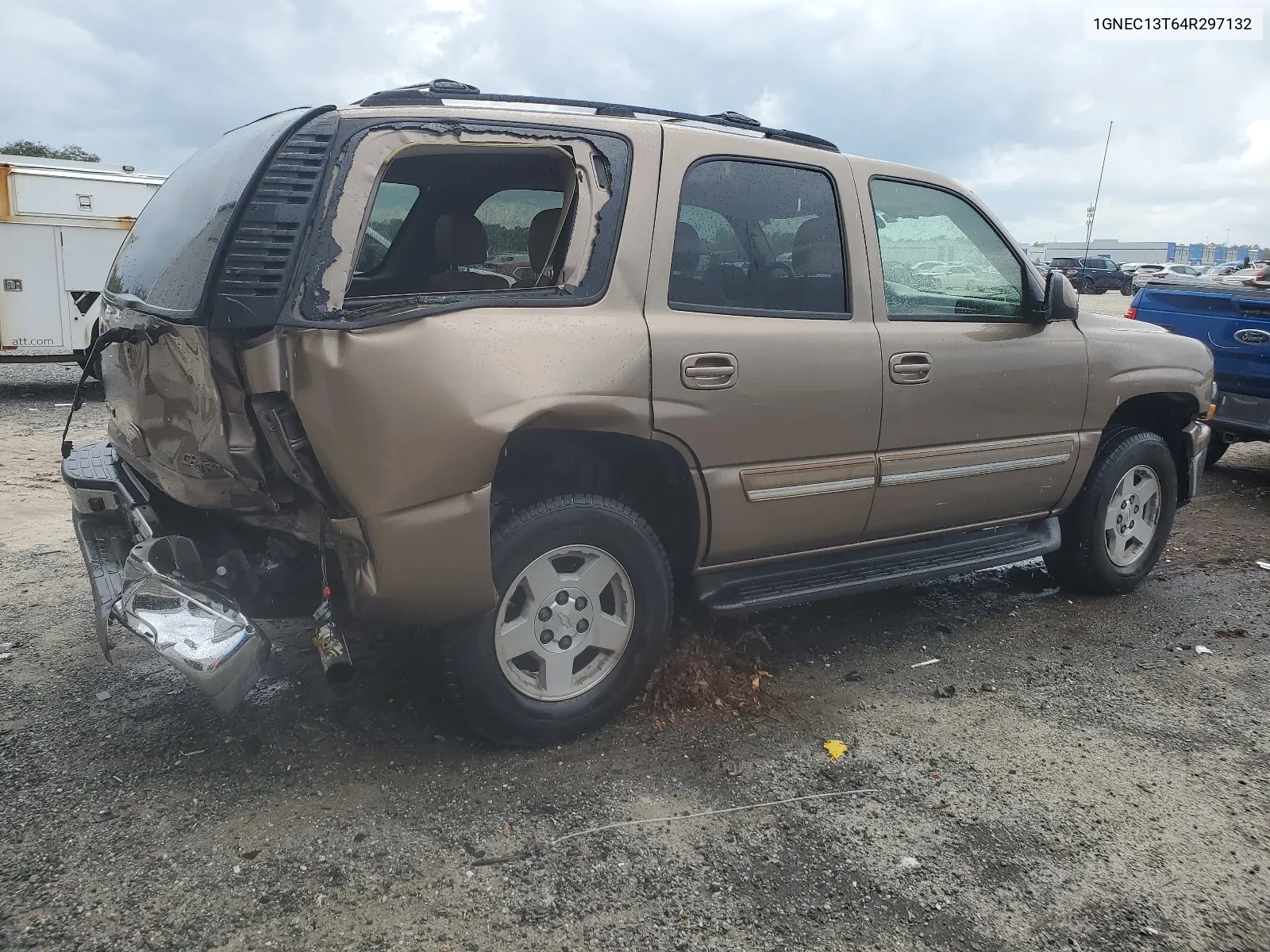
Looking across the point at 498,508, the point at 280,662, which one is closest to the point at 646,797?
the point at 498,508

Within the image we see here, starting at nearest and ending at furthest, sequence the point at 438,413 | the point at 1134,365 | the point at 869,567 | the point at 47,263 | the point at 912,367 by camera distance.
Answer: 1. the point at 438,413
2. the point at 912,367
3. the point at 869,567
4. the point at 1134,365
5. the point at 47,263

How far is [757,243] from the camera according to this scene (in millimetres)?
3576

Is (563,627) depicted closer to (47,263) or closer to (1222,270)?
(47,263)

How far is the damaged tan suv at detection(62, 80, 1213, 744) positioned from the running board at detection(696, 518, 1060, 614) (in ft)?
0.04

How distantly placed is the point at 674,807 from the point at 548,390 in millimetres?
1309

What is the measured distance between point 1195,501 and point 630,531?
5.70m

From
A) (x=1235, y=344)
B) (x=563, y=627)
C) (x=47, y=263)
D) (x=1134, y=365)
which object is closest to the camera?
(x=563, y=627)

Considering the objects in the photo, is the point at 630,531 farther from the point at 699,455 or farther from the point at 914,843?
the point at 914,843

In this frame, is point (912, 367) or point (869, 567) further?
point (869, 567)

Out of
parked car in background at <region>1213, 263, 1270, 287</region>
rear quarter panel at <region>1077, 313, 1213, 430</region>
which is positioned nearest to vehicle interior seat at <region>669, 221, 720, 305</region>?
rear quarter panel at <region>1077, 313, 1213, 430</region>

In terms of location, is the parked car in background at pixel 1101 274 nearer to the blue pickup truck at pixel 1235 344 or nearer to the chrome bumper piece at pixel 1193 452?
the blue pickup truck at pixel 1235 344

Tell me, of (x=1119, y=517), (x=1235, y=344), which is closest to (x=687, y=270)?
(x=1119, y=517)

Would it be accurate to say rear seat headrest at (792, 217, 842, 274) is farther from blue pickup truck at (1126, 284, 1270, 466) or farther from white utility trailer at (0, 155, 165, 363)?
white utility trailer at (0, 155, 165, 363)

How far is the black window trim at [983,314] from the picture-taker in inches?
152
